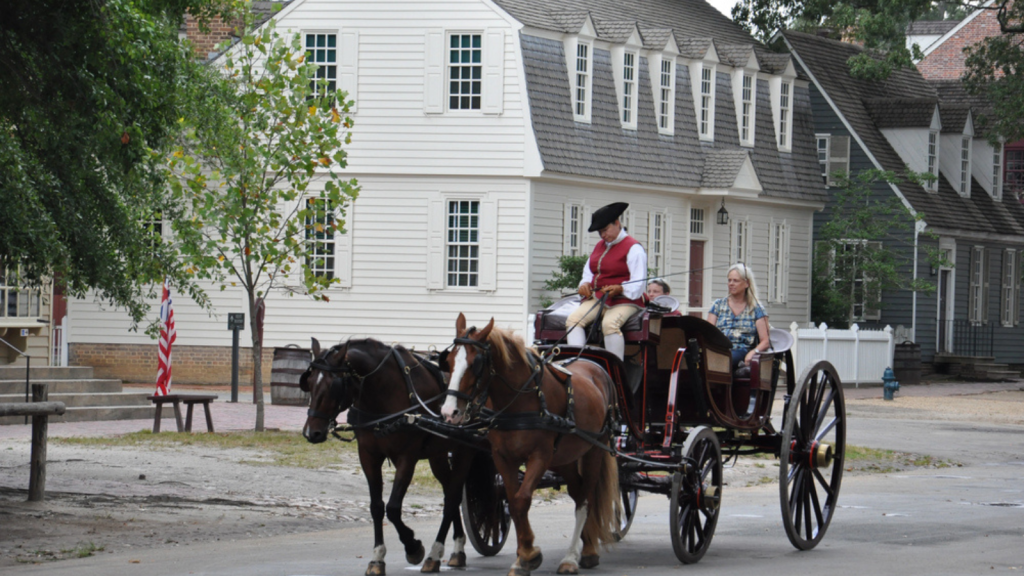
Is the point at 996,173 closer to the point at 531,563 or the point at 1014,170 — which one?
the point at 1014,170

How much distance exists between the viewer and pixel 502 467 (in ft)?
31.1

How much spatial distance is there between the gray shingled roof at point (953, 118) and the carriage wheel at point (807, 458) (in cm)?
3293

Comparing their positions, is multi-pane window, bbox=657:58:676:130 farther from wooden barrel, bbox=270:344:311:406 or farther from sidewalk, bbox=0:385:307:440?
wooden barrel, bbox=270:344:311:406

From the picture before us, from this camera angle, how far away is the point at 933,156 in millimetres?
42062

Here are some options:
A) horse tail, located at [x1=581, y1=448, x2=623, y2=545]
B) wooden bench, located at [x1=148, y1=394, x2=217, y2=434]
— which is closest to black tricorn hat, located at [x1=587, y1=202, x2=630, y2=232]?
horse tail, located at [x1=581, y1=448, x2=623, y2=545]

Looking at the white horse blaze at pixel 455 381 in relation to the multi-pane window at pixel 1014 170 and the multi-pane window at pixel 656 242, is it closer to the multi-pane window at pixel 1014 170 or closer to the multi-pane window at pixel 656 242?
the multi-pane window at pixel 656 242

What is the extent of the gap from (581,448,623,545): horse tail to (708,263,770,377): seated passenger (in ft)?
7.21

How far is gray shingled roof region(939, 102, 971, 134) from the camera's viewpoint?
43.1 meters

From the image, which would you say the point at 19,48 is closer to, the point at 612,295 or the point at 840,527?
the point at 612,295

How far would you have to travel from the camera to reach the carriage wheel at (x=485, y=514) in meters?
10.7

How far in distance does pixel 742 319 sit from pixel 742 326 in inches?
2.3

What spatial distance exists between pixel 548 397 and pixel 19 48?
5.38m

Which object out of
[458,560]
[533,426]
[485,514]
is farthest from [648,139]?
[533,426]

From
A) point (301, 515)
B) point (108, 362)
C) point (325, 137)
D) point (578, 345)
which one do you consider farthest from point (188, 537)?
point (108, 362)
